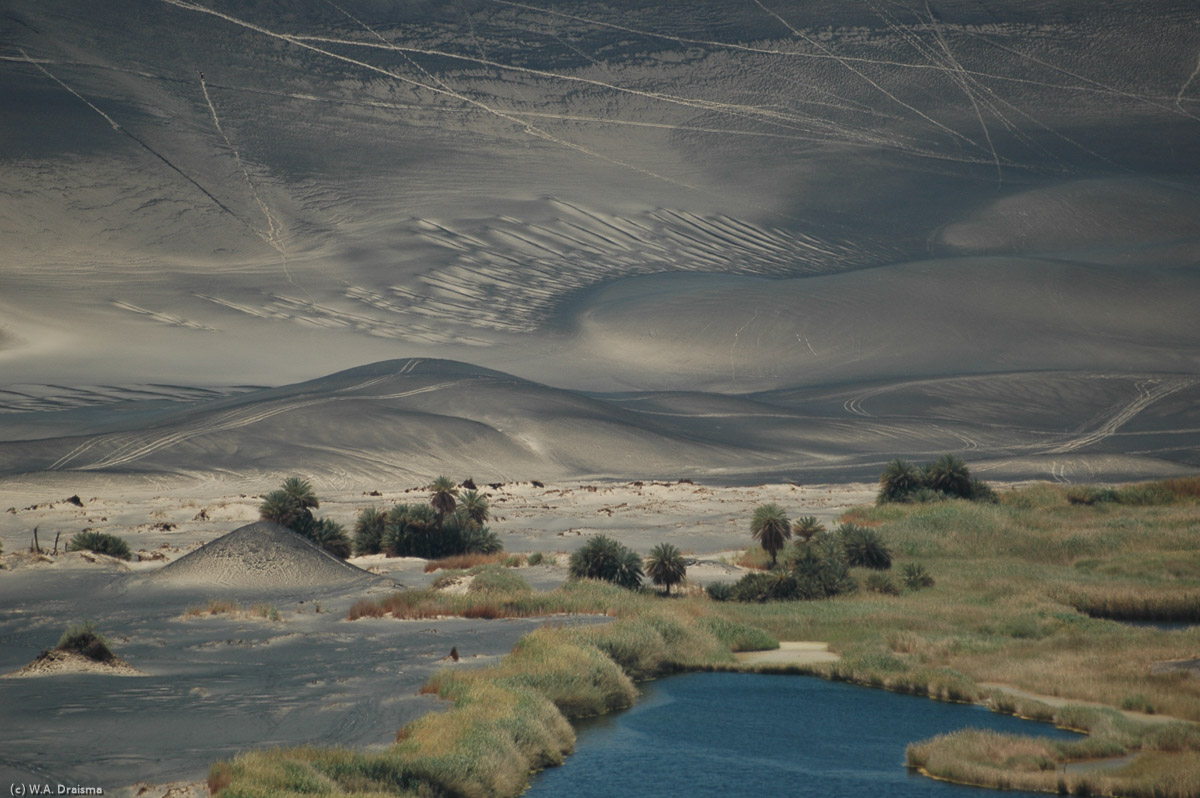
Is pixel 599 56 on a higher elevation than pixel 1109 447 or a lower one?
higher

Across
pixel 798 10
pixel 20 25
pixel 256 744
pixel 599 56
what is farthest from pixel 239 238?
pixel 256 744

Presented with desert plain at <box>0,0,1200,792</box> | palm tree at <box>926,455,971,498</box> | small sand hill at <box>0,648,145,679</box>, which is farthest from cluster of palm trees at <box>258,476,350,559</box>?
palm tree at <box>926,455,971,498</box>

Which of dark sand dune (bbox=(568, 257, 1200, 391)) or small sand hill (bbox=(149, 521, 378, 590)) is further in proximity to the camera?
dark sand dune (bbox=(568, 257, 1200, 391))

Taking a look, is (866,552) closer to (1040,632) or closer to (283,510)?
(1040,632)

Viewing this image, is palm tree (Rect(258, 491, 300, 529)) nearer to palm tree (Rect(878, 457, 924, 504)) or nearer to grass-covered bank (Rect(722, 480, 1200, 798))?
grass-covered bank (Rect(722, 480, 1200, 798))

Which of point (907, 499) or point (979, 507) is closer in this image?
point (979, 507)

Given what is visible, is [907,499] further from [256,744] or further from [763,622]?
[256,744]

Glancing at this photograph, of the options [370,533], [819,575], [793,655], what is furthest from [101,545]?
[793,655]
